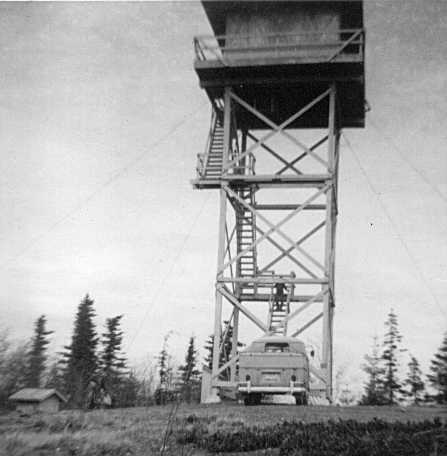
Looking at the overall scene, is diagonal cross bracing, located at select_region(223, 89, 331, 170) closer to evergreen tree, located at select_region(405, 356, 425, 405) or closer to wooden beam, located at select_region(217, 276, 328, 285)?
wooden beam, located at select_region(217, 276, 328, 285)

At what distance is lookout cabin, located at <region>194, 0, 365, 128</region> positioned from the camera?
18859 mm

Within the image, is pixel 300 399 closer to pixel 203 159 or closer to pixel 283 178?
pixel 283 178

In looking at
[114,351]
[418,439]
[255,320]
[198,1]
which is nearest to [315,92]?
[198,1]

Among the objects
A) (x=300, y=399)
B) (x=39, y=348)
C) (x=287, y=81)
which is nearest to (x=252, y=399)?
(x=300, y=399)

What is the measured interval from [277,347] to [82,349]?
40.7 metres

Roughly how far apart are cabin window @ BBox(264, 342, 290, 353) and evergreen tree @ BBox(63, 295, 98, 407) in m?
34.3

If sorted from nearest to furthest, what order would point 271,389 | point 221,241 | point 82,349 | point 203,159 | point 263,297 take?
1. point 271,389
2. point 221,241
3. point 203,159
4. point 263,297
5. point 82,349

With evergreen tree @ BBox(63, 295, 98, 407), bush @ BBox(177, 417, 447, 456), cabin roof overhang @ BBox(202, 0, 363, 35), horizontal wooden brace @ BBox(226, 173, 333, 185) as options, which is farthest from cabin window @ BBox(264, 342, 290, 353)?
evergreen tree @ BBox(63, 295, 98, 407)

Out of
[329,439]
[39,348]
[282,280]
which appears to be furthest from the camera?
[39,348]

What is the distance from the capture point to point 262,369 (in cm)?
1505

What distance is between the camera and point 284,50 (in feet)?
64.2

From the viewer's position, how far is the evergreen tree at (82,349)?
5003cm

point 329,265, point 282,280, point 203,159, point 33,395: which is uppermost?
point 203,159

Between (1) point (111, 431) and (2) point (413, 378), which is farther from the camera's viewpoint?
(2) point (413, 378)
